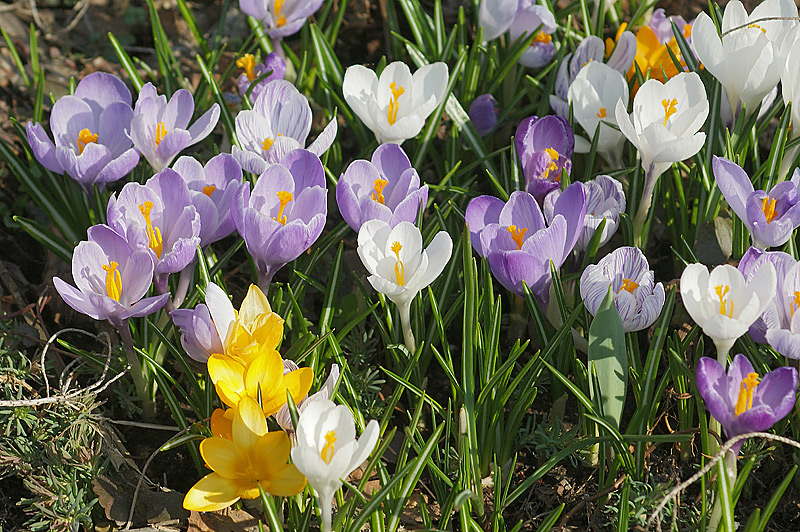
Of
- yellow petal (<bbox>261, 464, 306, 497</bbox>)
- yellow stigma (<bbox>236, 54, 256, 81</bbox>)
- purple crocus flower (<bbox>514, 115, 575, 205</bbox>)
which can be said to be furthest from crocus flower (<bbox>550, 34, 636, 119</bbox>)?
yellow petal (<bbox>261, 464, 306, 497</bbox>)

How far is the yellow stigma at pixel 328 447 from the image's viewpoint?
113 centimetres

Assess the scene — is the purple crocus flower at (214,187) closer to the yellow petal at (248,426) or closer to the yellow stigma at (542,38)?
the yellow petal at (248,426)

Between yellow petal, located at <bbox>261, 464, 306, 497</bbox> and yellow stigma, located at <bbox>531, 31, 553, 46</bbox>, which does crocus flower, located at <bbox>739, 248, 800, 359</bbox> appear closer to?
yellow petal, located at <bbox>261, 464, 306, 497</bbox>

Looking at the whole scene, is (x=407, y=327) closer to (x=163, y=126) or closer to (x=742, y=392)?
(x=742, y=392)

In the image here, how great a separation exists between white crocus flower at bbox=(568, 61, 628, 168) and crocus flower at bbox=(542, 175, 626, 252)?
0.73 ft

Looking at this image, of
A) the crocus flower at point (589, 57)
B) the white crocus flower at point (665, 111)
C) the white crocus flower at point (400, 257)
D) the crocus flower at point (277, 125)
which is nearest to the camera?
the white crocus flower at point (400, 257)

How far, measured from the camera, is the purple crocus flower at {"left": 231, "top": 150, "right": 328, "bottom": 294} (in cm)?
144

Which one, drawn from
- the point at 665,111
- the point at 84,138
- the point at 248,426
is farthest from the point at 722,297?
the point at 84,138

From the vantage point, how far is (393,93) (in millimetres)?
1792

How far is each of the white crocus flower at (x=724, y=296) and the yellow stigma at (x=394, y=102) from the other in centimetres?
77

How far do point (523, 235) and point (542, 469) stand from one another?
47 centimetres

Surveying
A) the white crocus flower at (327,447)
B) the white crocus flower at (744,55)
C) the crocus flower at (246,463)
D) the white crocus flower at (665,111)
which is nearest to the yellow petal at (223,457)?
the crocus flower at (246,463)

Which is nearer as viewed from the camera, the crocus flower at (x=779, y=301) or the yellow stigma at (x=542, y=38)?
the crocus flower at (x=779, y=301)

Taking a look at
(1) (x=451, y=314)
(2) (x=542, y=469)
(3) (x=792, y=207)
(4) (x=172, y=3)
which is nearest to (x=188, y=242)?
(1) (x=451, y=314)
